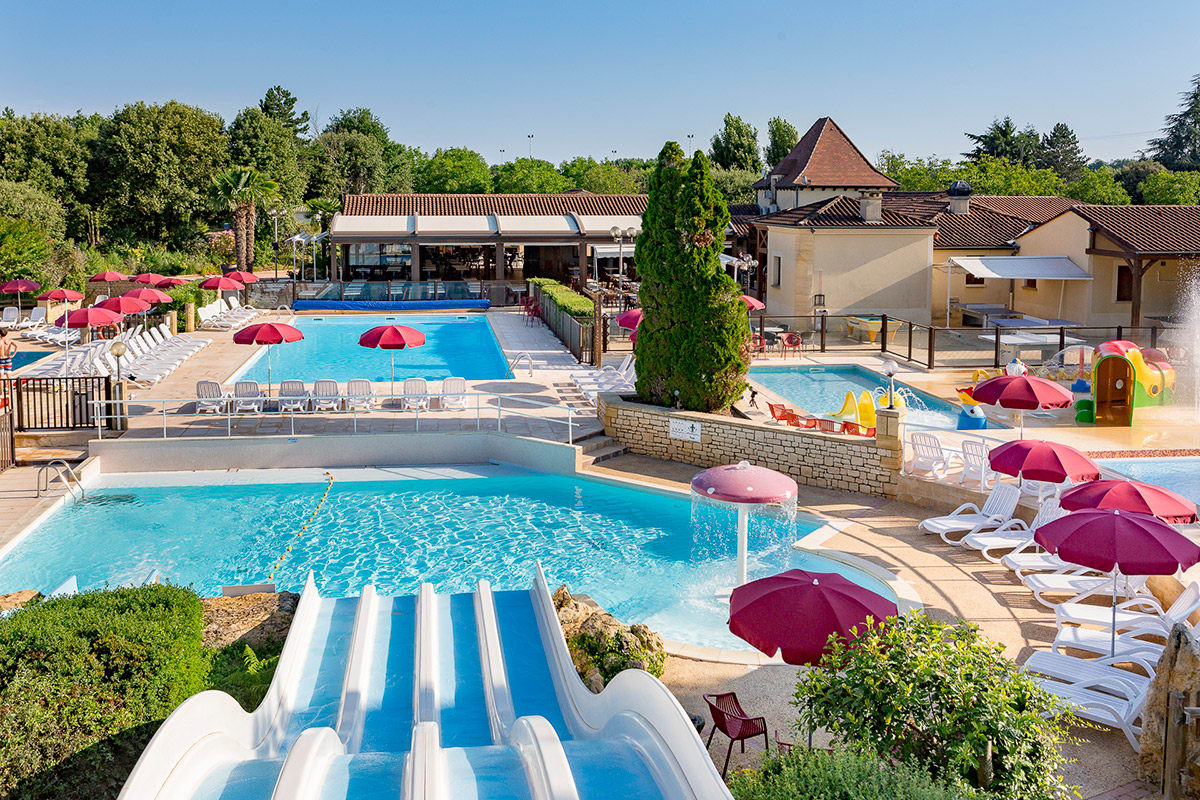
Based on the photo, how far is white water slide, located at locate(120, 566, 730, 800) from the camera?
17.1ft

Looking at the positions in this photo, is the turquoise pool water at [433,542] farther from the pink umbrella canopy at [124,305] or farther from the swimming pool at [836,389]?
the pink umbrella canopy at [124,305]

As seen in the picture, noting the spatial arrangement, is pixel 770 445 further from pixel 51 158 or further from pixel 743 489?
pixel 51 158

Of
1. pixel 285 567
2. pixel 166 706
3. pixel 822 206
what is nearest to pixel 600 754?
pixel 166 706

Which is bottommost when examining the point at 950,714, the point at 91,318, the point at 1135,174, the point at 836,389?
the point at 950,714

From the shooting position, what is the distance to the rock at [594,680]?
8.43 m

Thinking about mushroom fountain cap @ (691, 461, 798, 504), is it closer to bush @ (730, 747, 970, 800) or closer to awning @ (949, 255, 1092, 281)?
bush @ (730, 747, 970, 800)

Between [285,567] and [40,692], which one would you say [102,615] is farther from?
[285,567]

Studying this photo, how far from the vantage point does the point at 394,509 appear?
15234mm

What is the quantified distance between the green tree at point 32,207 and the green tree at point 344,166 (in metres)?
18.0

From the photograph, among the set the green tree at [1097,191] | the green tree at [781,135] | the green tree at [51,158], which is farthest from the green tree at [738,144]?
the green tree at [51,158]

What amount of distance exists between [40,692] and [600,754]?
3454 millimetres

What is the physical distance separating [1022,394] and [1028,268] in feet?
51.9

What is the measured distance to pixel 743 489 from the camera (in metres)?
10.9

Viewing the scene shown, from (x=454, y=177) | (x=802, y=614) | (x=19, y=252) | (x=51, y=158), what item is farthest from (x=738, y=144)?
(x=802, y=614)
